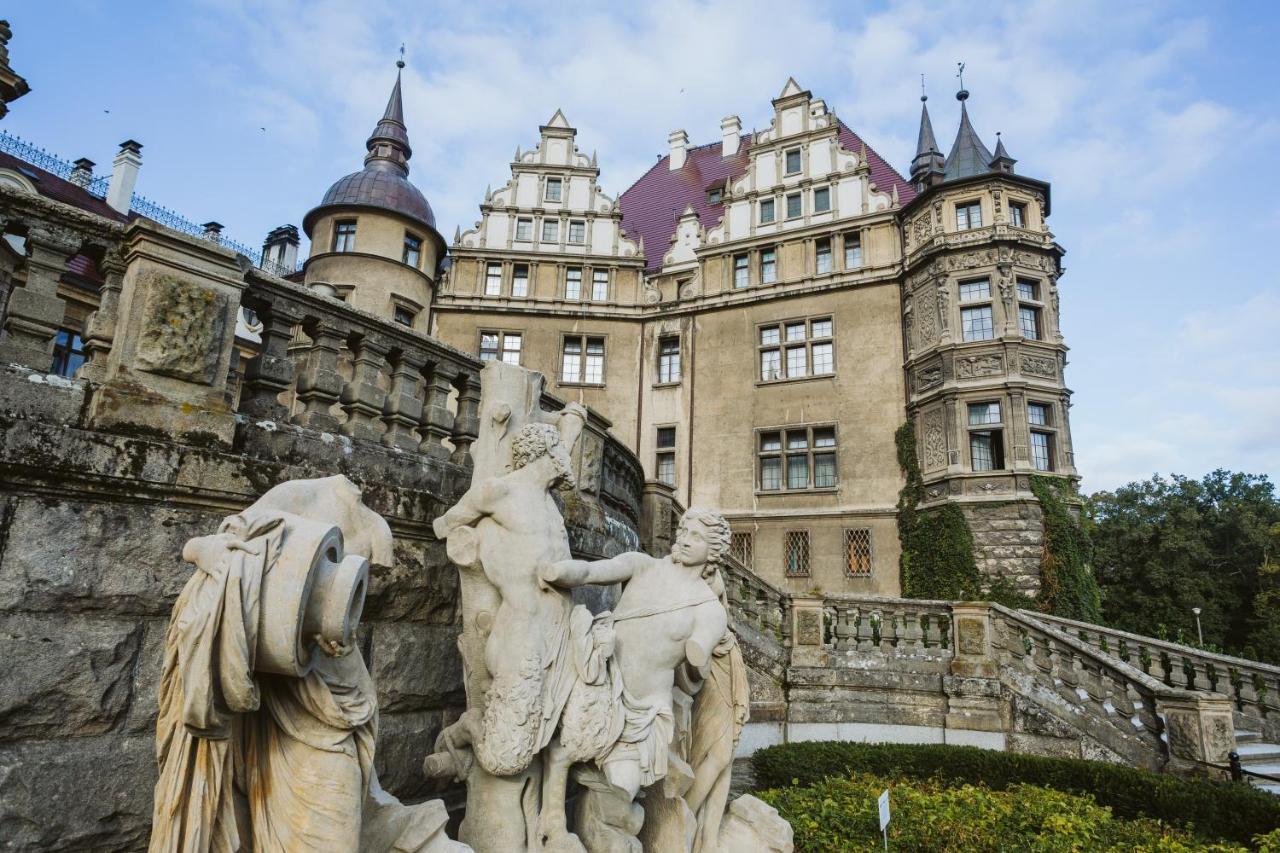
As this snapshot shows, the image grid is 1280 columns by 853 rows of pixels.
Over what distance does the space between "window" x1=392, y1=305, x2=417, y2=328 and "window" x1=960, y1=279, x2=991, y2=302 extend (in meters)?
16.1

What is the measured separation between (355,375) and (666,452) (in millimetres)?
18214

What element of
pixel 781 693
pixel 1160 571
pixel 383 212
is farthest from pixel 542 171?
pixel 1160 571

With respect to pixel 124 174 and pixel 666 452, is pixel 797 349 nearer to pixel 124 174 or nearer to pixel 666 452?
pixel 666 452

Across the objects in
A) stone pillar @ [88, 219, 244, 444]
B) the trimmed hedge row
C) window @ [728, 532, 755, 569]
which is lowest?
the trimmed hedge row

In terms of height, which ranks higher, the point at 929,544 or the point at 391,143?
the point at 391,143

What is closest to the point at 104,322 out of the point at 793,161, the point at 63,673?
the point at 63,673

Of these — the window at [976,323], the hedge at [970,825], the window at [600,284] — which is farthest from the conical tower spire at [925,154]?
the hedge at [970,825]

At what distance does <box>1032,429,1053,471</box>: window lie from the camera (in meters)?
18.3

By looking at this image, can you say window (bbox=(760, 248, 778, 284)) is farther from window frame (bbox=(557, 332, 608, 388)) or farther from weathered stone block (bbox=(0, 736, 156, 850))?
weathered stone block (bbox=(0, 736, 156, 850))

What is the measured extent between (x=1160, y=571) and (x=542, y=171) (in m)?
34.0

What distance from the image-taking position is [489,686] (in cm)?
354

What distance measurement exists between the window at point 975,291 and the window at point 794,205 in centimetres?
578

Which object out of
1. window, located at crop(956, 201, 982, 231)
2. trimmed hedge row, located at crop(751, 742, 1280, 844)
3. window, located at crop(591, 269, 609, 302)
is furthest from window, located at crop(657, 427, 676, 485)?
trimmed hedge row, located at crop(751, 742, 1280, 844)

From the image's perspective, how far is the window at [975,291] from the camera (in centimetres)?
1924
